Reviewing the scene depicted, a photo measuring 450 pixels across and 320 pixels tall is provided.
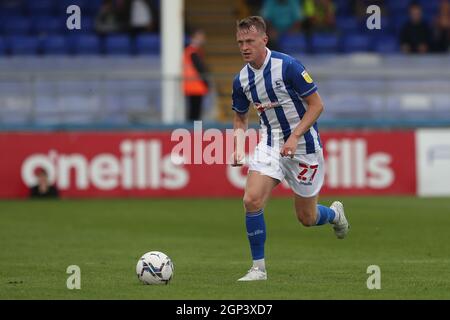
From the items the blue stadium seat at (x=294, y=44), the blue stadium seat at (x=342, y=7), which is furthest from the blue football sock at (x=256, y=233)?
the blue stadium seat at (x=342, y=7)

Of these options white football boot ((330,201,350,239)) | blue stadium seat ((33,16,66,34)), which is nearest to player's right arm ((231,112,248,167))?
white football boot ((330,201,350,239))

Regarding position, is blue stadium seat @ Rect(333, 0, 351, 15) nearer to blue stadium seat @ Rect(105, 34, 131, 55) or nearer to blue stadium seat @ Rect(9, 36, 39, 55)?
blue stadium seat @ Rect(105, 34, 131, 55)

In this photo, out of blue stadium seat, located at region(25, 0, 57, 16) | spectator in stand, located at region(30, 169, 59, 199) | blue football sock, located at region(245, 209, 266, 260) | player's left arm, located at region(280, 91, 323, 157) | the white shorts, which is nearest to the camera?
player's left arm, located at region(280, 91, 323, 157)

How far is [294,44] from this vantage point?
25.5 m

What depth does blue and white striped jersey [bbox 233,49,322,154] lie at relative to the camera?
10641 millimetres

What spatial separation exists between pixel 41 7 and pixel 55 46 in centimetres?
221

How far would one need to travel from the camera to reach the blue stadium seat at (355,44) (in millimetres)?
25828

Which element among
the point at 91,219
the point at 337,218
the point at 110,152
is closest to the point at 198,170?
the point at 110,152

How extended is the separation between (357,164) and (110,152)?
188 inches

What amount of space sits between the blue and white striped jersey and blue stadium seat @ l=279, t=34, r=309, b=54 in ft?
47.4

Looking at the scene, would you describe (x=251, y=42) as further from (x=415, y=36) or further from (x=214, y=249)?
(x=415, y=36)

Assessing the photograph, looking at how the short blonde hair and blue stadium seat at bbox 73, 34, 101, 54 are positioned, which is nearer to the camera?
the short blonde hair

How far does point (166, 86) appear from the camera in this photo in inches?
867

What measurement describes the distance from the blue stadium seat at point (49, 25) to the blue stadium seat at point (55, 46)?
91cm
